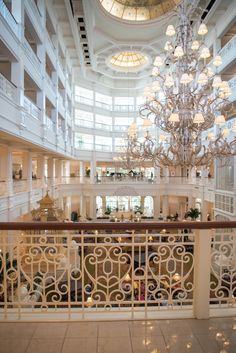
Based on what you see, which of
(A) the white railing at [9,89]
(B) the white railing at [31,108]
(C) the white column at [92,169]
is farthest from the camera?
(C) the white column at [92,169]

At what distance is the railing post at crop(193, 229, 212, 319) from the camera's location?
9.53ft

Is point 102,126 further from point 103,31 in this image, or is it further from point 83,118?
point 103,31

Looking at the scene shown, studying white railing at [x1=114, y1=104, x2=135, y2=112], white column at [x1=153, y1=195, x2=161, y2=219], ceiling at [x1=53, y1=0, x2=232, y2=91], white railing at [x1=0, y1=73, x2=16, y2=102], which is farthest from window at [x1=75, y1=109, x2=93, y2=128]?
white railing at [x1=0, y1=73, x2=16, y2=102]

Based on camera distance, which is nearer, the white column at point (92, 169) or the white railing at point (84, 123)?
the white column at point (92, 169)

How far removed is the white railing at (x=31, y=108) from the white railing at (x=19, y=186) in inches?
118

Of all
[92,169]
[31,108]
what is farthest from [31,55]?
[92,169]

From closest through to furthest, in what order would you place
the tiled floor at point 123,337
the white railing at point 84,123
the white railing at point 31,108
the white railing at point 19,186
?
the tiled floor at point 123,337
the white railing at point 31,108
the white railing at point 19,186
the white railing at point 84,123

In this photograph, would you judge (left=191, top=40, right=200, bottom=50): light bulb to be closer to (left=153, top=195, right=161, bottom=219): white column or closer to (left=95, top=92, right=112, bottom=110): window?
(left=153, top=195, right=161, bottom=219): white column

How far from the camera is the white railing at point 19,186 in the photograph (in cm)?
1182

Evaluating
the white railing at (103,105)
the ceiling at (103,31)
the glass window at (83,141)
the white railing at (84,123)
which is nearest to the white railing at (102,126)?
the white railing at (84,123)

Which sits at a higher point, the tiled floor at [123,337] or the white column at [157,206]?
the tiled floor at [123,337]

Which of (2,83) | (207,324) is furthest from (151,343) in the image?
(2,83)

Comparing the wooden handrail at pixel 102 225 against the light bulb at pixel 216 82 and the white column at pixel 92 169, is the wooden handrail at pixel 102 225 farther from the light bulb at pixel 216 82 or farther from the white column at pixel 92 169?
the white column at pixel 92 169

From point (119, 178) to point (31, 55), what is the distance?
46.4ft
